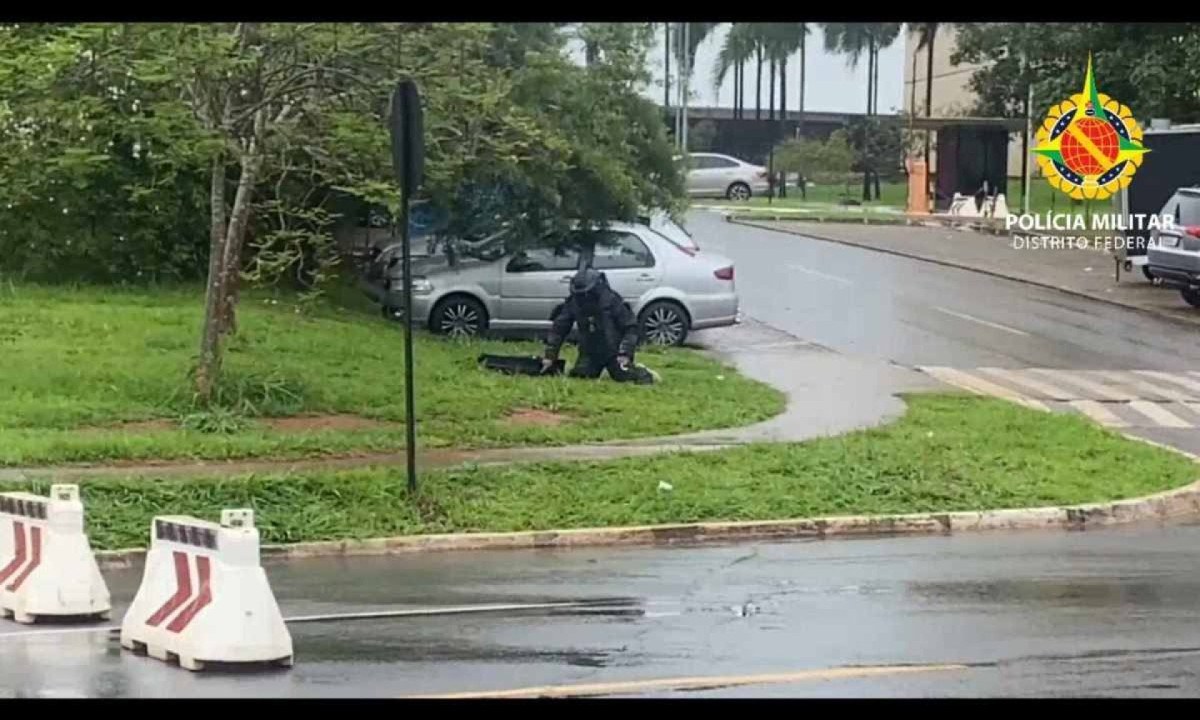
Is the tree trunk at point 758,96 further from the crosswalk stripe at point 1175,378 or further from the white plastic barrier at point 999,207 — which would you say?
the crosswalk stripe at point 1175,378

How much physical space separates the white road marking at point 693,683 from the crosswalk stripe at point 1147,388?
12.3 m

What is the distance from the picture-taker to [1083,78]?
35062 millimetres

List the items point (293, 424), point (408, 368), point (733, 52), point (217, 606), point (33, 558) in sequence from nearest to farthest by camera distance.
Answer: point (217, 606) → point (33, 558) → point (408, 368) → point (293, 424) → point (733, 52)

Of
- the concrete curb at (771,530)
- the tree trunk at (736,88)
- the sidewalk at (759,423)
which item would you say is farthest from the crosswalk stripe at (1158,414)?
the tree trunk at (736,88)

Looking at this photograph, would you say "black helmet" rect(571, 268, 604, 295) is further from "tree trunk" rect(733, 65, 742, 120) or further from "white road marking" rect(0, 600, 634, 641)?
"tree trunk" rect(733, 65, 742, 120)

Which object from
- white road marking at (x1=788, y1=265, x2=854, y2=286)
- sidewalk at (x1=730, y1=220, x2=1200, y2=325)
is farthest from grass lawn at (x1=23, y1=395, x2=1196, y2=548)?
white road marking at (x1=788, y1=265, x2=854, y2=286)

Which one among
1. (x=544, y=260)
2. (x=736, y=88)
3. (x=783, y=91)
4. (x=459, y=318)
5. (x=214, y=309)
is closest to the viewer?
(x=214, y=309)

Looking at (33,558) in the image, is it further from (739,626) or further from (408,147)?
(408,147)

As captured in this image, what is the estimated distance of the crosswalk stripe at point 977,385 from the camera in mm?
18781

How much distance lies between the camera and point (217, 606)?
8156 mm

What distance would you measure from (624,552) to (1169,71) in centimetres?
2447

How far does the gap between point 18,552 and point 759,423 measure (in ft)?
27.3

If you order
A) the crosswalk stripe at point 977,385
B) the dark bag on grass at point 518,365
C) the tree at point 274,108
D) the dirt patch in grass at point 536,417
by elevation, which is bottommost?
the crosswalk stripe at point 977,385

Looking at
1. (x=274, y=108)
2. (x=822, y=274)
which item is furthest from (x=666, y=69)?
(x=822, y=274)
